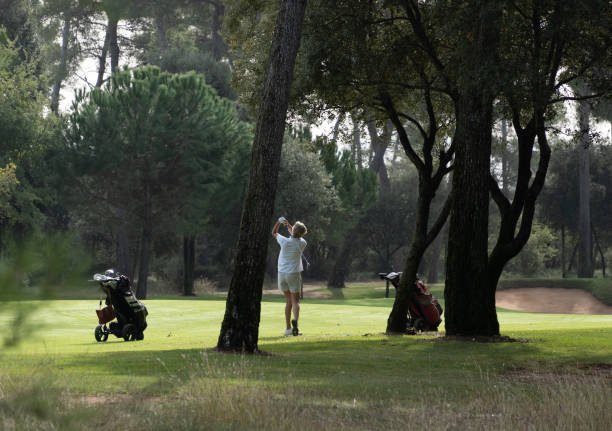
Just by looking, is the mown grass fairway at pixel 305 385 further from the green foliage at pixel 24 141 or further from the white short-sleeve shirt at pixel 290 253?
→ the green foliage at pixel 24 141

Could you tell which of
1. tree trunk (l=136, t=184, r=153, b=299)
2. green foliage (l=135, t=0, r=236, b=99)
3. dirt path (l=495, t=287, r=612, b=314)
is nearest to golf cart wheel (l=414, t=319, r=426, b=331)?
dirt path (l=495, t=287, r=612, b=314)

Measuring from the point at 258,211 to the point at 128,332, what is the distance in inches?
191

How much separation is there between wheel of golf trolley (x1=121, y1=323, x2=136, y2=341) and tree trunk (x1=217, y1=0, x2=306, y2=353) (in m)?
3.97

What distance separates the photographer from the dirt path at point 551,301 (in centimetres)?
3844

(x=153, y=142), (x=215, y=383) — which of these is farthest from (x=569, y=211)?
(x=215, y=383)

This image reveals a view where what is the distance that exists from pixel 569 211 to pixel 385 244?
14247 mm

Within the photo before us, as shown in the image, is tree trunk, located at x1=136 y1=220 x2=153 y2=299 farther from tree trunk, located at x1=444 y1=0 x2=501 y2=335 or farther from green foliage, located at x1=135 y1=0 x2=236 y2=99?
tree trunk, located at x1=444 y1=0 x2=501 y2=335

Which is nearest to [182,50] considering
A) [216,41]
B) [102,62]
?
[216,41]

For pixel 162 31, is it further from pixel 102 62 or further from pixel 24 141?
pixel 24 141

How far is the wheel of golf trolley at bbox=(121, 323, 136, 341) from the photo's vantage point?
48.1 ft

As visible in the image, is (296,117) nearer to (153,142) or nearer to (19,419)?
(19,419)

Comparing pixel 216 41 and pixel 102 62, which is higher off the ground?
pixel 216 41

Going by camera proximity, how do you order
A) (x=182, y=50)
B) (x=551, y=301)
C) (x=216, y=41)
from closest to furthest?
(x=551, y=301)
(x=182, y=50)
(x=216, y=41)

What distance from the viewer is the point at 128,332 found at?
1476cm
